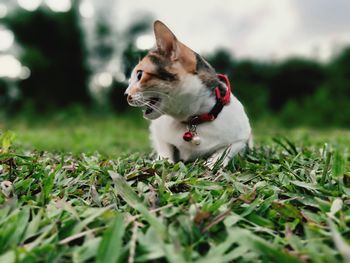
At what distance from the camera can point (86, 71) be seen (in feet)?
43.0

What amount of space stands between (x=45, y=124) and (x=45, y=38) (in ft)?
14.8

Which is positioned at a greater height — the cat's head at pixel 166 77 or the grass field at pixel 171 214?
the cat's head at pixel 166 77

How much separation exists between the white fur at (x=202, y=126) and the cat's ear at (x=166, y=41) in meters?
0.14

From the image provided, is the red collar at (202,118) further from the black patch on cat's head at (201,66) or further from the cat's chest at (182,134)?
the black patch on cat's head at (201,66)

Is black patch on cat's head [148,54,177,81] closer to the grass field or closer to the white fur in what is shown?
the white fur

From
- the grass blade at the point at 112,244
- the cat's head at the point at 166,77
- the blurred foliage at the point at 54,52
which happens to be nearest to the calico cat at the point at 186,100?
the cat's head at the point at 166,77

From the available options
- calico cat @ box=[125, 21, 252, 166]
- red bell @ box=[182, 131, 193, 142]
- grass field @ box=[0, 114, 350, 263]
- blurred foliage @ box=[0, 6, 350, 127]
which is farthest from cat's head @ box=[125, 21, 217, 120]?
blurred foliage @ box=[0, 6, 350, 127]

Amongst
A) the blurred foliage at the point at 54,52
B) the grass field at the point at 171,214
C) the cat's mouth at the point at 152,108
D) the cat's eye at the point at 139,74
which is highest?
the blurred foliage at the point at 54,52

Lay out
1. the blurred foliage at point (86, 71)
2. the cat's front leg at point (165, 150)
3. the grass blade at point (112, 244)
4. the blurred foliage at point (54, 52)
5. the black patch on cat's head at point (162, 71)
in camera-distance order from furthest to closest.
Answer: the blurred foliage at point (54, 52) < the blurred foliage at point (86, 71) < the cat's front leg at point (165, 150) < the black patch on cat's head at point (162, 71) < the grass blade at point (112, 244)

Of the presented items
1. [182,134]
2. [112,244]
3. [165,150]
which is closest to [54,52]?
[165,150]

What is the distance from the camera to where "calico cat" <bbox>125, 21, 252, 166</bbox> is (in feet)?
7.15

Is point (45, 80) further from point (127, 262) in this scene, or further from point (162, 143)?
point (127, 262)

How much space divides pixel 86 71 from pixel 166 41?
37.0 ft

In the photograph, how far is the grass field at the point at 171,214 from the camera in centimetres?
103
